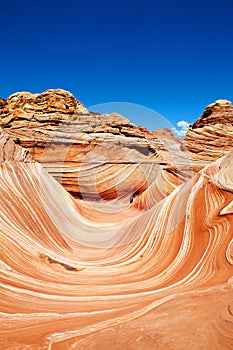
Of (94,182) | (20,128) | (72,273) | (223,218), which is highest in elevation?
(20,128)

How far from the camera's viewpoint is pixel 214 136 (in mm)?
13656

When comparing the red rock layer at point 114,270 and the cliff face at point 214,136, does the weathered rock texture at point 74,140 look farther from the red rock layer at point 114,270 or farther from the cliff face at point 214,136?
the cliff face at point 214,136

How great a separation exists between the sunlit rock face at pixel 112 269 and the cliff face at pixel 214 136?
331 inches

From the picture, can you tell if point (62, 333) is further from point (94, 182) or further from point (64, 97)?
point (64, 97)

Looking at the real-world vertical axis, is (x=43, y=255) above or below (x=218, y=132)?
below

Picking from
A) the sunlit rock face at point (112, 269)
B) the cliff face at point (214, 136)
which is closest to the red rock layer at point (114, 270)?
the sunlit rock face at point (112, 269)

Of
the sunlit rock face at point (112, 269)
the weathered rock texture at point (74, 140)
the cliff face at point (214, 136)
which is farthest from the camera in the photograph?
the cliff face at point (214, 136)

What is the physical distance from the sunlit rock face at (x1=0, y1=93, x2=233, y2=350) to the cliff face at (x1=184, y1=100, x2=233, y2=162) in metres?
8.42

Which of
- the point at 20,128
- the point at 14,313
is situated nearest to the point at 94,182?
the point at 20,128

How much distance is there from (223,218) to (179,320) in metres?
1.82

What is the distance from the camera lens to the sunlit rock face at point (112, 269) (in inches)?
71.1

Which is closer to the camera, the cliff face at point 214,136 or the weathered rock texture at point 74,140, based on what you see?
the weathered rock texture at point 74,140

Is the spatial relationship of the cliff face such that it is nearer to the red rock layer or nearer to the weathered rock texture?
the weathered rock texture

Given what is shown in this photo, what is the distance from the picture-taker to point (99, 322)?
2.01 m
